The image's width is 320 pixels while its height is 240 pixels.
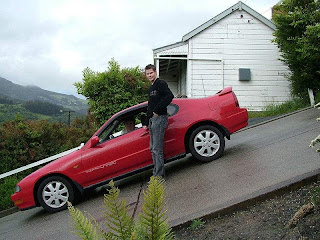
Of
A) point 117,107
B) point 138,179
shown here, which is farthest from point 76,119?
point 138,179

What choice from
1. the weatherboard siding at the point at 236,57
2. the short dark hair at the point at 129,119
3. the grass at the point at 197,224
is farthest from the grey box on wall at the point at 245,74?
the grass at the point at 197,224

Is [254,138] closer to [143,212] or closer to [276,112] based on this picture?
[276,112]

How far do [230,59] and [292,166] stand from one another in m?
11.7

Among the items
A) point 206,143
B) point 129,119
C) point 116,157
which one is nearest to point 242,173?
point 206,143

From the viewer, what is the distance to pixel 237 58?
16.6m

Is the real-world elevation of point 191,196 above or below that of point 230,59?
below

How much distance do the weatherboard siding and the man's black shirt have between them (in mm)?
10265

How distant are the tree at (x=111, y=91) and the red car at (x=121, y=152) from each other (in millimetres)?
5006

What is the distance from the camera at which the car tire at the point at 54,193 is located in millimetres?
6562

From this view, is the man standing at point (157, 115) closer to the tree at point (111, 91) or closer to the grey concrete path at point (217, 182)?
the grey concrete path at point (217, 182)

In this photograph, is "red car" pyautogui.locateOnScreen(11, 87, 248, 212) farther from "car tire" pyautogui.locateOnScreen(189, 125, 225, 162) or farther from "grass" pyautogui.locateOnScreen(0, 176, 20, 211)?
"grass" pyautogui.locateOnScreen(0, 176, 20, 211)

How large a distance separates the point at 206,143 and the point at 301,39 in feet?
21.8

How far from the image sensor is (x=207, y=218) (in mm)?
3822

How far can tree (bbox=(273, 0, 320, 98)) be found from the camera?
11.3 meters
